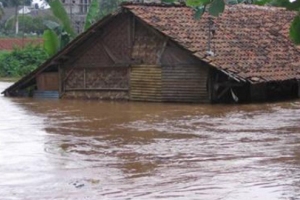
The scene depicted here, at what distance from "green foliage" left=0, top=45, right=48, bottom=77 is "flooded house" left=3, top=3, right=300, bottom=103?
1590 centimetres

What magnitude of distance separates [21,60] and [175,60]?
22028mm

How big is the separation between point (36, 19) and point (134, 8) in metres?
44.8

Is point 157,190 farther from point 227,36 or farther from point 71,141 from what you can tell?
point 227,36

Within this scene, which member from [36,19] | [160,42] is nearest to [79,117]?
[160,42]

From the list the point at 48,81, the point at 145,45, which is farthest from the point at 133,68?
the point at 48,81

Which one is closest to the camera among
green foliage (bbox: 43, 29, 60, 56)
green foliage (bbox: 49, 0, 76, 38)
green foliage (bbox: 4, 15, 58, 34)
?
green foliage (bbox: 49, 0, 76, 38)

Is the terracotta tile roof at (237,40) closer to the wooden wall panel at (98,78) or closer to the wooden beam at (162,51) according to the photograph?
the wooden beam at (162,51)

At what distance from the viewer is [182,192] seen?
26.4 ft

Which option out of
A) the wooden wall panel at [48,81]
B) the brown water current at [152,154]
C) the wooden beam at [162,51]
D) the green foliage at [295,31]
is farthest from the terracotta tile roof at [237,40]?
the green foliage at [295,31]

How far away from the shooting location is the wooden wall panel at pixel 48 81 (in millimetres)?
24922

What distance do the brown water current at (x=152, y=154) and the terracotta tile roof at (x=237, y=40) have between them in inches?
74.7

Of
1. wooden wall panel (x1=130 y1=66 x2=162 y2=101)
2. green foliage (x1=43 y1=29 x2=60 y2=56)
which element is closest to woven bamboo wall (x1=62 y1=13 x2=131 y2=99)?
wooden wall panel (x1=130 y1=66 x2=162 y2=101)

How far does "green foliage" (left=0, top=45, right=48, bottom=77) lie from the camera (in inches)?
1619

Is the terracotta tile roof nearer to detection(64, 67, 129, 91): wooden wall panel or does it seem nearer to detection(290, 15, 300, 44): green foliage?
detection(64, 67, 129, 91): wooden wall panel
